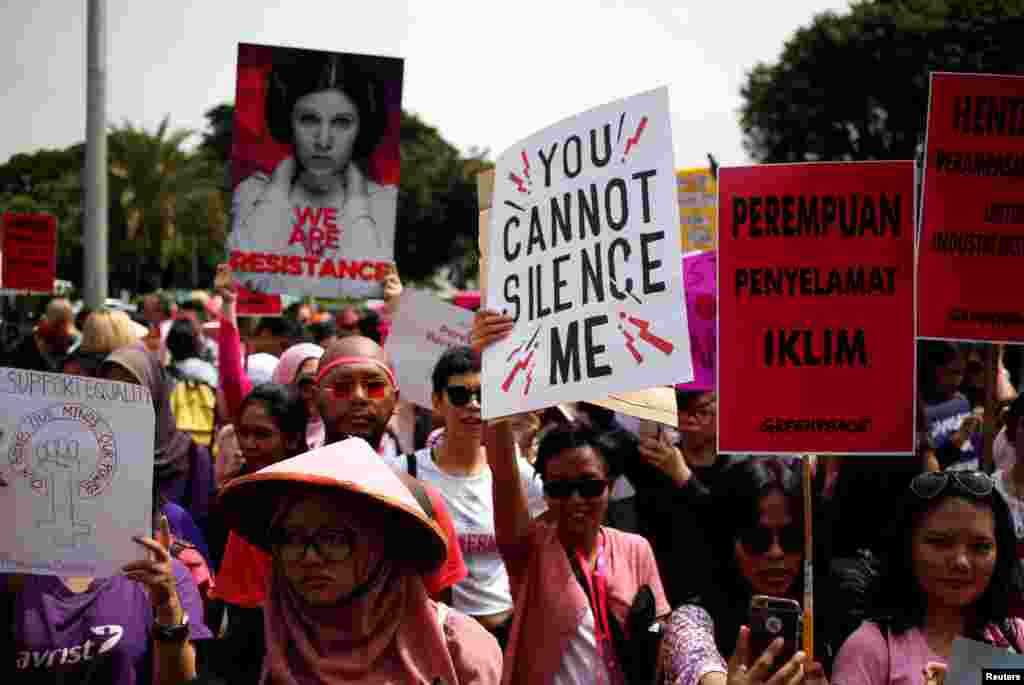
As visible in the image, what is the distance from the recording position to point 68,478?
10.1 feet

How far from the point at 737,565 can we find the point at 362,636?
107 cm

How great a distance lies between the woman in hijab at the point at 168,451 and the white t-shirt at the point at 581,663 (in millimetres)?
1841

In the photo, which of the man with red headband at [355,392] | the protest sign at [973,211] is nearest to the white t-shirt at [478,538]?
the man with red headband at [355,392]

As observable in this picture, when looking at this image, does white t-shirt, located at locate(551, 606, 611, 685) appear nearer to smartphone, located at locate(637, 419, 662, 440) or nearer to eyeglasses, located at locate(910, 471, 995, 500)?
eyeglasses, located at locate(910, 471, 995, 500)

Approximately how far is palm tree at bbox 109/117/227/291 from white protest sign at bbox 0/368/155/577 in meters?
60.2

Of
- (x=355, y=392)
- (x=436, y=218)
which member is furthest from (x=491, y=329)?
(x=436, y=218)

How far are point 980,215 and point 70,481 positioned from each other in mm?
3235

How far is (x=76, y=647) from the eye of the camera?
308cm

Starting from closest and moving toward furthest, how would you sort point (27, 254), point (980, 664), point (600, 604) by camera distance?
point (980, 664)
point (600, 604)
point (27, 254)

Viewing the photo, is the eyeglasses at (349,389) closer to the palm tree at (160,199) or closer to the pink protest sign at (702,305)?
the pink protest sign at (702,305)

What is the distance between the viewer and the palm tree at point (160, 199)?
2419 inches

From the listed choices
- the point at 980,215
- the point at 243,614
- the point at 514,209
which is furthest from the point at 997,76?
the point at 243,614

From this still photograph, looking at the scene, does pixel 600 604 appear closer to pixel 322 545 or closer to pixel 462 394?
pixel 322 545

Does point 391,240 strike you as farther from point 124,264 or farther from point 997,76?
point 124,264
